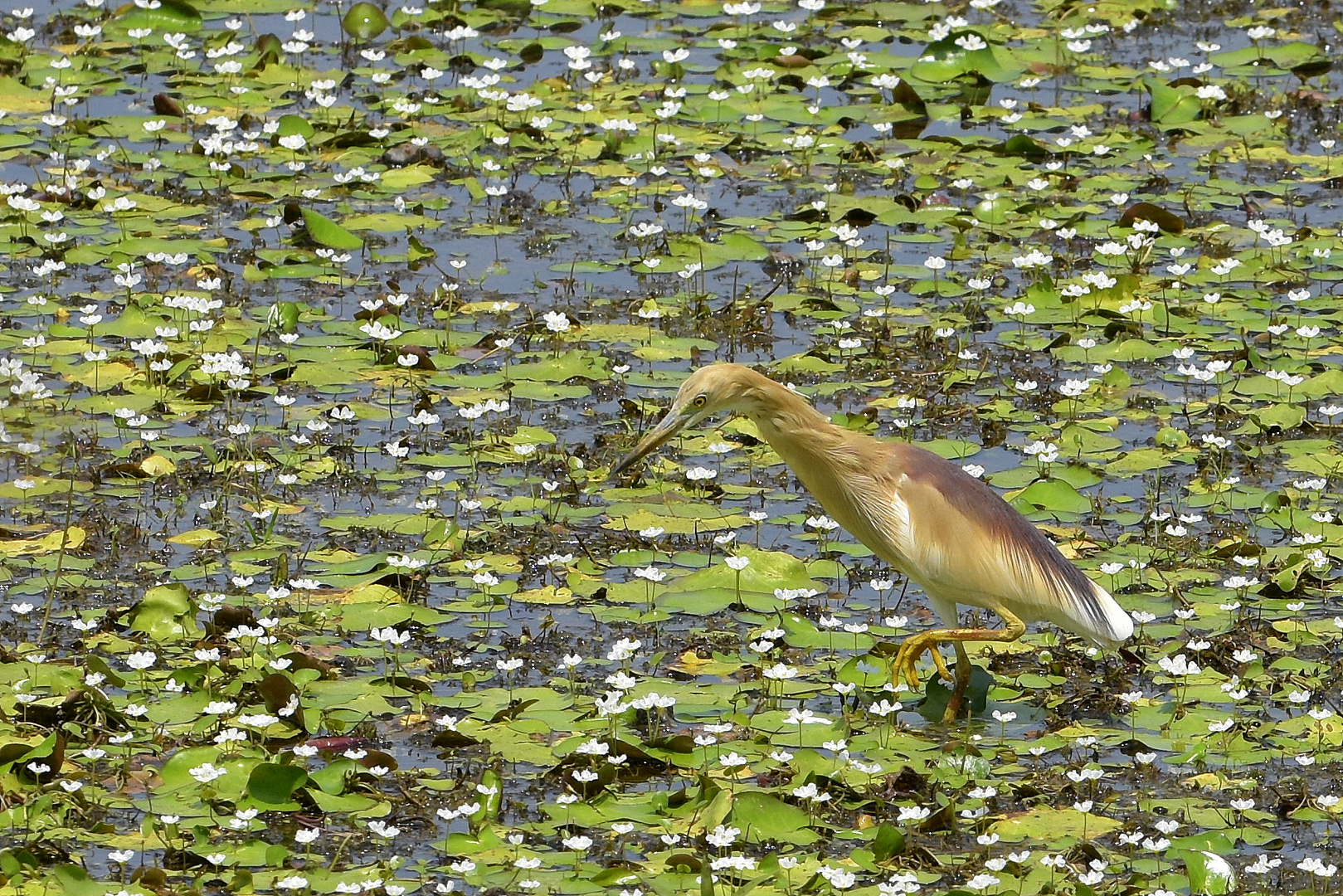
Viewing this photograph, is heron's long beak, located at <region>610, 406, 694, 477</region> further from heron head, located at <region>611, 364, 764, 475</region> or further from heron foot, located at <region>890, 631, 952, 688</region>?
heron foot, located at <region>890, 631, 952, 688</region>

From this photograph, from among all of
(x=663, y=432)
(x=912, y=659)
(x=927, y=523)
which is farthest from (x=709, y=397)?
(x=912, y=659)

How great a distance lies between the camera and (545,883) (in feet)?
16.7

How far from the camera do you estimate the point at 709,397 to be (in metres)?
6.14

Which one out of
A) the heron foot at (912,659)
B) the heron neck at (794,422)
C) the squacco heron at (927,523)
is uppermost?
the heron neck at (794,422)

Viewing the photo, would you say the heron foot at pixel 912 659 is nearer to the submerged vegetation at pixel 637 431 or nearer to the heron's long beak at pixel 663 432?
the submerged vegetation at pixel 637 431

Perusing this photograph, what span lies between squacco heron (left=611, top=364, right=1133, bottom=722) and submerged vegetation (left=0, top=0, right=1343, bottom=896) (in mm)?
233

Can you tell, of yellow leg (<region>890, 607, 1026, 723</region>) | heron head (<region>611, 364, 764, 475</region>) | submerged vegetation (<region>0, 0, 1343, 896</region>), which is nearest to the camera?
submerged vegetation (<region>0, 0, 1343, 896</region>)

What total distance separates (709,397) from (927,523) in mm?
713

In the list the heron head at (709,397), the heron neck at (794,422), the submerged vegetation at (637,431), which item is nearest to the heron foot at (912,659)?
the submerged vegetation at (637,431)

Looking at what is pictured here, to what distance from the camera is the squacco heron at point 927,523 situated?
19.7 ft

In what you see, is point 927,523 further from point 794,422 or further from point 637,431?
point 637,431

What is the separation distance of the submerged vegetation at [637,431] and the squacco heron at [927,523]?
233 mm

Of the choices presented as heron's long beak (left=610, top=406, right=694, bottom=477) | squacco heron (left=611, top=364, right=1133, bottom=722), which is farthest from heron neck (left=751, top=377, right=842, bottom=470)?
heron's long beak (left=610, top=406, right=694, bottom=477)

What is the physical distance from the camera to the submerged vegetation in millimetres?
5383
